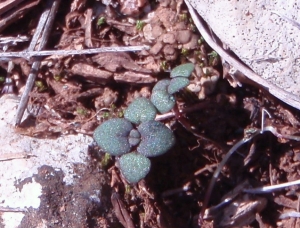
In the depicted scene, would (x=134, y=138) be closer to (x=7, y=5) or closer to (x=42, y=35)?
(x=42, y=35)

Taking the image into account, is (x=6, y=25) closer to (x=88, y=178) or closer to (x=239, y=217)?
(x=88, y=178)

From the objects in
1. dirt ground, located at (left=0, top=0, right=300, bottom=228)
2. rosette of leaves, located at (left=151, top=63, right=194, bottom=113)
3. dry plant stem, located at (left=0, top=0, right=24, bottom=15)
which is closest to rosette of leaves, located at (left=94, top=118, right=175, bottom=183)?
rosette of leaves, located at (left=151, top=63, right=194, bottom=113)

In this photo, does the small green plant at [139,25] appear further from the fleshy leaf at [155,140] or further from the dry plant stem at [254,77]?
the fleshy leaf at [155,140]

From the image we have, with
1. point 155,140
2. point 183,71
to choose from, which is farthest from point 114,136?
point 183,71

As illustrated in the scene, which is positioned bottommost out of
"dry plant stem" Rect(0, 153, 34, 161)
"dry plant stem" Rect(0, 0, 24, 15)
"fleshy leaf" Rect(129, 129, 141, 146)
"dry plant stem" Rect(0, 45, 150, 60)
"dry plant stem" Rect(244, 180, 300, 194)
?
"dry plant stem" Rect(244, 180, 300, 194)

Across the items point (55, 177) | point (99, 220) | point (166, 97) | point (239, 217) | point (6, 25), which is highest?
point (6, 25)

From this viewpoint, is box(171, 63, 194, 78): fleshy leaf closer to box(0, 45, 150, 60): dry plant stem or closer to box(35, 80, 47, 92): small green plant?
box(0, 45, 150, 60): dry plant stem

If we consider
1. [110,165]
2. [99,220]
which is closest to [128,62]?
[110,165]

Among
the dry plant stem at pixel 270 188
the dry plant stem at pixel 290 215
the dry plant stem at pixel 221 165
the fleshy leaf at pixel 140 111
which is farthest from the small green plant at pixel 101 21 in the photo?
the dry plant stem at pixel 290 215

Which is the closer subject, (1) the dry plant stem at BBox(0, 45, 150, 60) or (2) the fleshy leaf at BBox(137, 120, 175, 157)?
(2) the fleshy leaf at BBox(137, 120, 175, 157)
